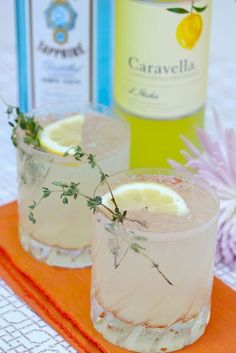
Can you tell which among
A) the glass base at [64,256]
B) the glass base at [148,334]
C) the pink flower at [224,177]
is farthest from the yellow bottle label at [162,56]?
the glass base at [148,334]

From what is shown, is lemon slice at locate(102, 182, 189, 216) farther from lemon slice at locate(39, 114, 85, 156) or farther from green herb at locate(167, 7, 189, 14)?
green herb at locate(167, 7, 189, 14)

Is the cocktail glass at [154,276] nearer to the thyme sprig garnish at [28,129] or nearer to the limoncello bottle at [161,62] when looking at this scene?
the thyme sprig garnish at [28,129]

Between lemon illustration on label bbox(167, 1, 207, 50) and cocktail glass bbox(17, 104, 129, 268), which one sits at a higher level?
lemon illustration on label bbox(167, 1, 207, 50)

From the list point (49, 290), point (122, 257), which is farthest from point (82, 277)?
point (122, 257)

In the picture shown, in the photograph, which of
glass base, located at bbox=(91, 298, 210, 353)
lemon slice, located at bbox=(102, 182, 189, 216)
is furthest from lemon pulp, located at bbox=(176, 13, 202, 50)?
glass base, located at bbox=(91, 298, 210, 353)

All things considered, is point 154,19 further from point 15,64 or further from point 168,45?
point 15,64

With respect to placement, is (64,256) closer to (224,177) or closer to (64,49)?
(224,177)
